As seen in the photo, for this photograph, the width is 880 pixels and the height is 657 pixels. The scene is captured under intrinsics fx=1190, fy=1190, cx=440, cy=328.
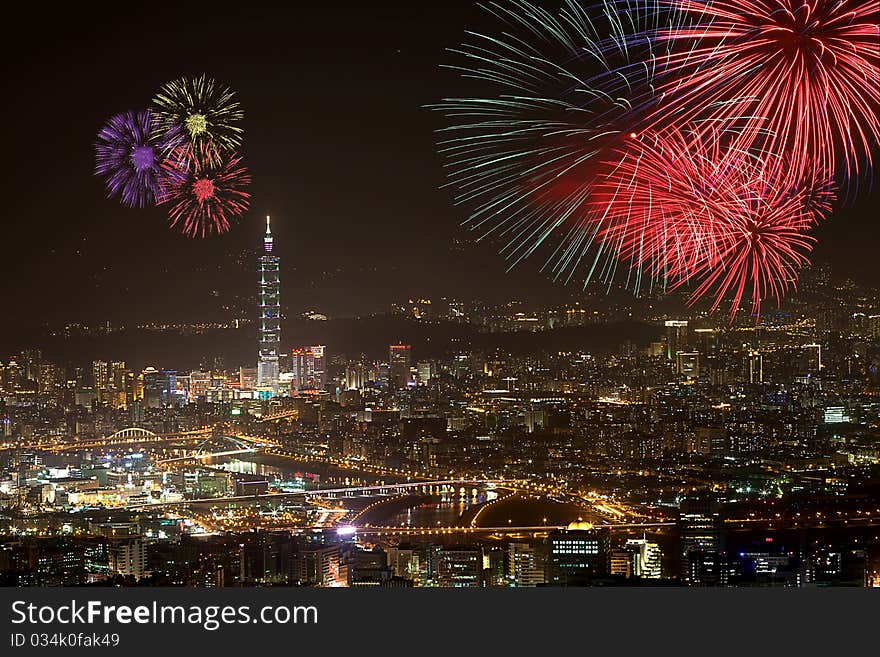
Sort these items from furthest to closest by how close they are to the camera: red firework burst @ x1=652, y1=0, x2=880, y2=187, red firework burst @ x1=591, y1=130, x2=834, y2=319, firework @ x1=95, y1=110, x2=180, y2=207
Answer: firework @ x1=95, y1=110, x2=180, y2=207
red firework burst @ x1=591, y1=130, x2=834, y2=319
red firework burst @ x1=652, y1=0, x2=880, y2=187

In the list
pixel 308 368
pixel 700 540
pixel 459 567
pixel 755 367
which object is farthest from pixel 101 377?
pixel 755 367

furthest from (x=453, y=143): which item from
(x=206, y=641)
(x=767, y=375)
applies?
(x=206, y=641)

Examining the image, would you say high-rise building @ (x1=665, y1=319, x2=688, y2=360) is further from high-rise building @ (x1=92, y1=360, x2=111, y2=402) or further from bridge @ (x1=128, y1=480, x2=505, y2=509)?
high-rise building @ (x1=92, y1=360, x2=111, y2=402)

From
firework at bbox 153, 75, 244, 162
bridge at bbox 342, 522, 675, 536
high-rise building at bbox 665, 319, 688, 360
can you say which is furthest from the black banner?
firework at bbox 153, 75, 244, 162

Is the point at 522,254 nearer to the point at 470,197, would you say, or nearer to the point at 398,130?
the point at 470,197

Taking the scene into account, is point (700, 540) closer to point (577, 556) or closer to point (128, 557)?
point (577, 556)

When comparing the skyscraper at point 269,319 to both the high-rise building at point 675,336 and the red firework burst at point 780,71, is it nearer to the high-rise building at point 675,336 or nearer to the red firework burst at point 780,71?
the high-rise building at point 675,336

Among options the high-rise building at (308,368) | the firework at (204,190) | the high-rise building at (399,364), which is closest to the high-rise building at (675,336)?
the high-rise building at (399,364)
